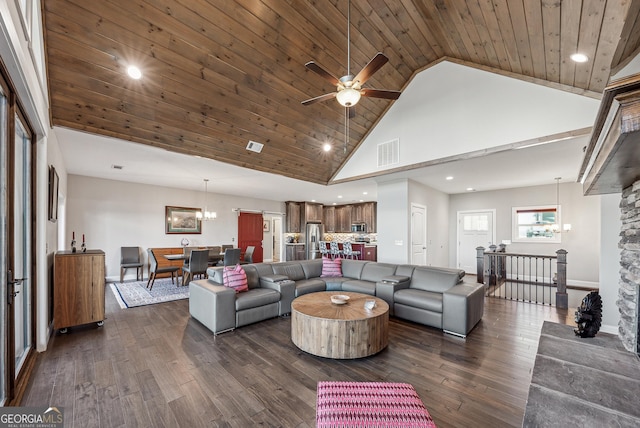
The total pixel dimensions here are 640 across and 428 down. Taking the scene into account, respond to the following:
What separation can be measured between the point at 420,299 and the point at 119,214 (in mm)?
7471

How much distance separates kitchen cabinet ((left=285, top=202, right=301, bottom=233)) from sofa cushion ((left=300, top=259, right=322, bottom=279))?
519cm

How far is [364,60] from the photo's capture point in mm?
4188

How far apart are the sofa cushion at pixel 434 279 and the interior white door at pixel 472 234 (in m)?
4.74

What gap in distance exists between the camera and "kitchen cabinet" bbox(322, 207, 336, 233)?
11.6 m

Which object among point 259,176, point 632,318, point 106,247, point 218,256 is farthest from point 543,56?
point 106,247

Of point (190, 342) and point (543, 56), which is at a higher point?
point (543, 56)

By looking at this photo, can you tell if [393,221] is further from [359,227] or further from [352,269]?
[359,227]

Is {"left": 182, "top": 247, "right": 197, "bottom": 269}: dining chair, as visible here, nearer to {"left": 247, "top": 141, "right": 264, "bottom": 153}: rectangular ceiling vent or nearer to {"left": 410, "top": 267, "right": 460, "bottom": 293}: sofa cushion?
{"left": 247, "top": 141, "right": 264, "bottom": 153}: rectangular ceiling vent

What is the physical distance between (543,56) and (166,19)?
14.4 ft

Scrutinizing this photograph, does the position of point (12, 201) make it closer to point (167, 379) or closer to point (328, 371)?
point (167, 379)

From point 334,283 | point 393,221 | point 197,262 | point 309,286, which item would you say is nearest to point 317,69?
point 309,286

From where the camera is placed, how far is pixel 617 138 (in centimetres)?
120

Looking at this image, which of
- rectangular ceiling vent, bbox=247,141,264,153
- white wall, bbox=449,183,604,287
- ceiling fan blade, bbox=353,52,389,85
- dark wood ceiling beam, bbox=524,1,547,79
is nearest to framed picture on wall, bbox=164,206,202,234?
rectangular ceiling vent, bbox=247,141,264,153

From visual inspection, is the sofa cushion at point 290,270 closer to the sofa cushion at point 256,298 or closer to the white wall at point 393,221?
the sofa cushion at point 256,298
